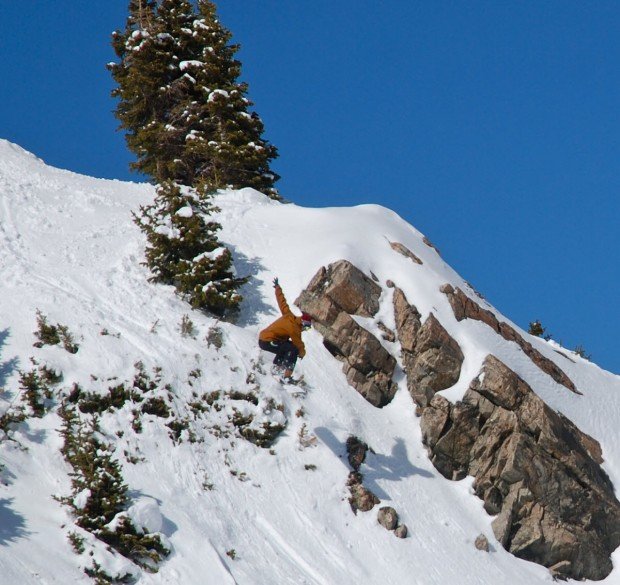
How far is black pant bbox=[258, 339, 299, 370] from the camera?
1789 cm

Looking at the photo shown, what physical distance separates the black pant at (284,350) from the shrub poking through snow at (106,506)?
15.8ft

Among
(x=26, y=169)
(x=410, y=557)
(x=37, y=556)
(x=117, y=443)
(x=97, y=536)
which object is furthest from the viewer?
(x=26, y=169)

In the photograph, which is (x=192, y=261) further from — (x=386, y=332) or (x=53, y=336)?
(x=386, y=332)

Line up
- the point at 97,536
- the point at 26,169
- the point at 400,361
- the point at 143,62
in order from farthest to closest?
the point at 143,62, the point at 26,169, the point at 400,361, the point at 97,536

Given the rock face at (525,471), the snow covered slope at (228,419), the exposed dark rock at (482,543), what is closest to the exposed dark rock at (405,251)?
the snow covered slope at (228,419)

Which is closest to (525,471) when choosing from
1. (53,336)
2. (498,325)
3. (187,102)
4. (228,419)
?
(498,325)

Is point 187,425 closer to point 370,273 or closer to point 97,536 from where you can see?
point 97,536

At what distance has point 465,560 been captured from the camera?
17.0 metres

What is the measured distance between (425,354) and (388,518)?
4702 mm

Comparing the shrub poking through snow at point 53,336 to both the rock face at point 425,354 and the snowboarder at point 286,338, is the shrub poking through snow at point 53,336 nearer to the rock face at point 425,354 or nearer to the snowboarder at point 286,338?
the snowboarder at point 286,338

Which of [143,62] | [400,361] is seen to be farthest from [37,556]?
[143,62]

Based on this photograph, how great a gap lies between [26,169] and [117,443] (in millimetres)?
12565

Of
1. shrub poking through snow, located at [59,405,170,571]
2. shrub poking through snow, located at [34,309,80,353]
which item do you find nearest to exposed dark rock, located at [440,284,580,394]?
shrub poking through snow, located at [34,309,80,353]

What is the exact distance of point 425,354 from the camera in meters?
20.2
